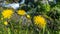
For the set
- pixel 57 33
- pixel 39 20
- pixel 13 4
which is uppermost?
pixel 39 20

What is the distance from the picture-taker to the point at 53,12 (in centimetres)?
527

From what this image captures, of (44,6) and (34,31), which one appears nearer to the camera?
(34,31)

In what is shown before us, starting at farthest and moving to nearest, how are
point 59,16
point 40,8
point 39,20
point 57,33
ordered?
point 40,8
point 59,16
point 57,33
point 39,20

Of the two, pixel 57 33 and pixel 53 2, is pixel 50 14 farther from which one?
pixel 57 33

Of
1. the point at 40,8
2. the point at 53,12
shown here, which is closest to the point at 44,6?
the point at 40,8

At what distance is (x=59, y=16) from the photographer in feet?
16.7

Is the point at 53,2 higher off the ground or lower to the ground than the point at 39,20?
lower

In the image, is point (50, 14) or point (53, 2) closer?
point (50, 14)

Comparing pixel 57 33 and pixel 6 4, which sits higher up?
pixel 57 33

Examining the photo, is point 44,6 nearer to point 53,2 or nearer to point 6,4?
point 53,2

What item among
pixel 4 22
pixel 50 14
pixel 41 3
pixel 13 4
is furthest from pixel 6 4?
pixel 4 22

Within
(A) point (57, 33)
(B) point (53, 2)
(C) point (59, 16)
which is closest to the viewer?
(A) point (57, 33)

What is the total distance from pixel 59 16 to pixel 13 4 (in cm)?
182

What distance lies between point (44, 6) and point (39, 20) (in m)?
3.25
